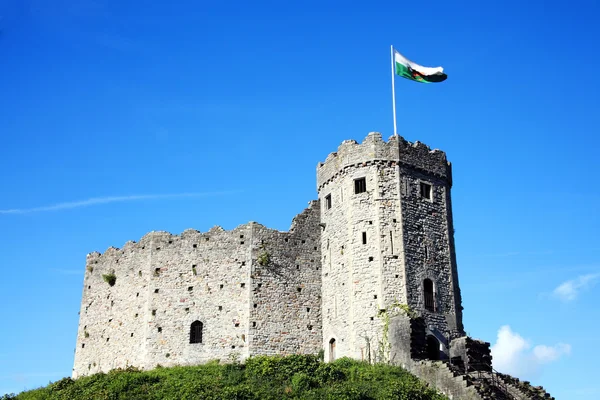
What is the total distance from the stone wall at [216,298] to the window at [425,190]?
6.13 m

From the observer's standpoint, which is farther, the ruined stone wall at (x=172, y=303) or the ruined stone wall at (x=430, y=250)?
the ruined stone wall at (x=172, y=303)

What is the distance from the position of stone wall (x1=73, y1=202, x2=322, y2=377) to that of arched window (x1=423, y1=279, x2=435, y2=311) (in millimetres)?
6175

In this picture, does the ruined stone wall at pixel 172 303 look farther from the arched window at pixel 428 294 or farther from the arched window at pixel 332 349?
the arched window at pixel 428 294

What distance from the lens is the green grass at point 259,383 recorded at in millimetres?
30062

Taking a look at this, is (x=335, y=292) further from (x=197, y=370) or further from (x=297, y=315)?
(x=197, y=370)

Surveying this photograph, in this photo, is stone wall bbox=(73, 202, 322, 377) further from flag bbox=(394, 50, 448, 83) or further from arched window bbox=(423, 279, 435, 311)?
flag bbox=(394, 50, 448, 83)

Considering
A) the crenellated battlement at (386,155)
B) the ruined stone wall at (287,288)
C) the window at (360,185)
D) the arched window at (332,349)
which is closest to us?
the arched window at (332,349)

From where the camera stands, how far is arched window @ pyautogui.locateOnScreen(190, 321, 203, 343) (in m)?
38.8

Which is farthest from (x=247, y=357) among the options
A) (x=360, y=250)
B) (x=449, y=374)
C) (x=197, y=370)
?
(x=449, y=374)

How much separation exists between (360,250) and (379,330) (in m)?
4.09

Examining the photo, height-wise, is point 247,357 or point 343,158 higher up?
point 343,158

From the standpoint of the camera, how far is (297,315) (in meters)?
38.6

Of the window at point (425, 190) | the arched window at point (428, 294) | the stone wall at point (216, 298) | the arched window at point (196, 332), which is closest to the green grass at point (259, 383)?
the stone wall at point (216, 298)

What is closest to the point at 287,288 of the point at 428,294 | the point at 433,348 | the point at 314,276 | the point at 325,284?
the point at 314,276
